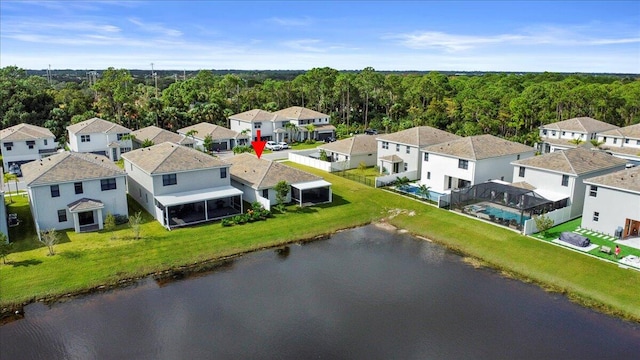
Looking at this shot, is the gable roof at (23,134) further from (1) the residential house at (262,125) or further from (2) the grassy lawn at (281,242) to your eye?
(1) the residential house at (262,125)

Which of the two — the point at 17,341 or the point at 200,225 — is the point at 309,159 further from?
the point at 17,341

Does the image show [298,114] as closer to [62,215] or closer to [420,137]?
[420,137]

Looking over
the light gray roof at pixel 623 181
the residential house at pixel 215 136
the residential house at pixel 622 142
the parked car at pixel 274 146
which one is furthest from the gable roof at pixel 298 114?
the light gray roof at pixel 623 181

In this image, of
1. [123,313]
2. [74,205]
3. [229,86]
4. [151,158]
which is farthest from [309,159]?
[229,86]

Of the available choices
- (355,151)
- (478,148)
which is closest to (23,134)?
(355,151)

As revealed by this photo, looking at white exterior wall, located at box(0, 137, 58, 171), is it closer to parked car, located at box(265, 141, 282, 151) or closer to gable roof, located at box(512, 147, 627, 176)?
parked car, located at box(265, 141, 282, 151)

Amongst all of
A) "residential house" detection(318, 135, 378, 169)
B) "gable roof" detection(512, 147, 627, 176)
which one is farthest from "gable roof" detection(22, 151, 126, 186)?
"gable roof" detection(512, 147, 627, 176)
